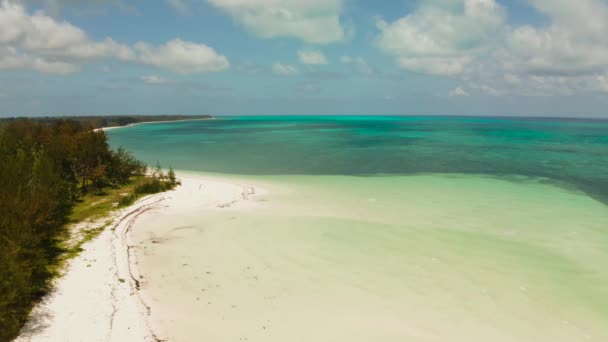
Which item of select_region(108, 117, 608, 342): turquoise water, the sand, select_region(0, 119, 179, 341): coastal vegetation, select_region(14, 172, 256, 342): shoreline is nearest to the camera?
select_region(14, 172, 256, 342): shoreline

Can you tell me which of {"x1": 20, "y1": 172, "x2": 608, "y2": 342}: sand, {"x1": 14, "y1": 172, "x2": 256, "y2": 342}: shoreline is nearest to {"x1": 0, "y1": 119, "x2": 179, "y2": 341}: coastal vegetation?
{"x1": 14, "y1": 172, "x2": 256, "y2": 342}: shoreline

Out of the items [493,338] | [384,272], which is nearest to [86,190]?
[384,272]

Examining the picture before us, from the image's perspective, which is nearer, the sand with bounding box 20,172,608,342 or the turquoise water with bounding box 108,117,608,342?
the sand with bounding box 20,172,608,342

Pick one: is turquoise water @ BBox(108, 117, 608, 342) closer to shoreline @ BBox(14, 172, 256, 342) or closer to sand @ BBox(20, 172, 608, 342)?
sand @ BBox(20, 172, 608, 342)

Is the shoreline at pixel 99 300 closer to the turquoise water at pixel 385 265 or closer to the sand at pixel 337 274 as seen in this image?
the sand at pixel 337 274

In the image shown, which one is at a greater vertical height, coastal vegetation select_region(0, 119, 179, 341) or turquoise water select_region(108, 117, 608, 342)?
coastal vegetation select_region(0, 119, 179, 341)

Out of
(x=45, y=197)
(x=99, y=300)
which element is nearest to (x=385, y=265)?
(x=99, y=300)
